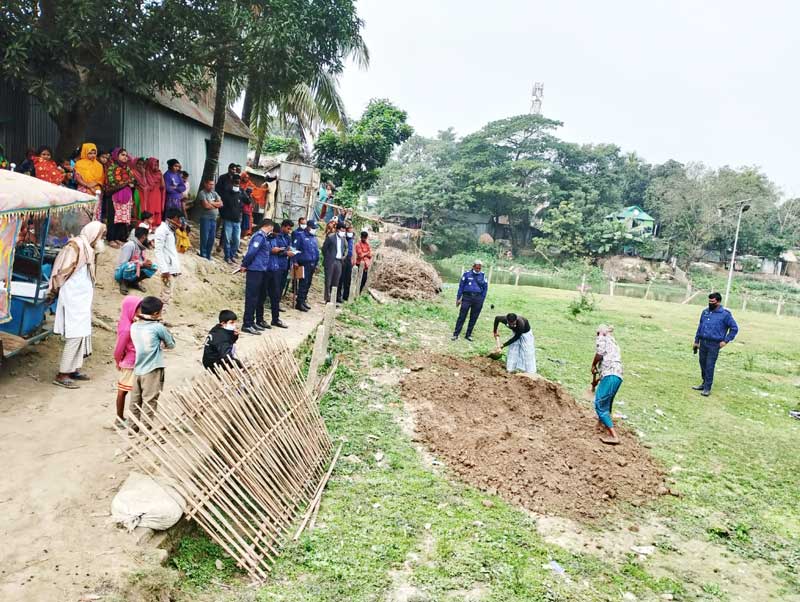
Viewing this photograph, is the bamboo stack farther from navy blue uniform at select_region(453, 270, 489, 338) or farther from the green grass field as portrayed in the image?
navy blue uniform at select_region(453, 270, 489, 338)

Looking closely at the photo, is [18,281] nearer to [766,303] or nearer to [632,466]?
[632,466]

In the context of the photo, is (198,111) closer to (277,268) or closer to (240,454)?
(277,268)

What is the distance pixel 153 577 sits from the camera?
11.3 feet

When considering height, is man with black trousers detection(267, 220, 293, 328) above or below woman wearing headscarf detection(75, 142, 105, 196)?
below

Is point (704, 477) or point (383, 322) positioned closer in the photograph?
point (704, 477)

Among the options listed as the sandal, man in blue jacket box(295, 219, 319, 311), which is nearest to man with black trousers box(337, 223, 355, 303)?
man in blue jacket box(295, 219, 319, 311)

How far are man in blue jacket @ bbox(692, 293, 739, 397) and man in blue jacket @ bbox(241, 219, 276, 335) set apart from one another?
7465 millimetres

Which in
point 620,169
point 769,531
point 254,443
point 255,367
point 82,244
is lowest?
point 769,531

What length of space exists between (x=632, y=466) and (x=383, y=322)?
6.19 metres

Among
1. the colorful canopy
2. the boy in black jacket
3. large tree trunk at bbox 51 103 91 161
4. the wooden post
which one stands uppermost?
large tree trunk at bbox 51 103 91 161

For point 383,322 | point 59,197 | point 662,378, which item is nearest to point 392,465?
point 59,197

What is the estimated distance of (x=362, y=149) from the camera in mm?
25078

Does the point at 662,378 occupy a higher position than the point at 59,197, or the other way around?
the point at 59,197

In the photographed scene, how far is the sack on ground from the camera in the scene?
381 cm
